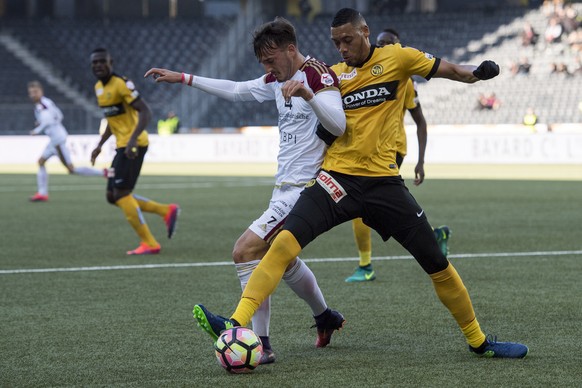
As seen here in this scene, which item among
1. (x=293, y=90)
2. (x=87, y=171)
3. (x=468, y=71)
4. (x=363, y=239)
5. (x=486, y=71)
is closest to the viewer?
(x=293, y=90)

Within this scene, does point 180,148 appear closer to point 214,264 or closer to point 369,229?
point 214,264

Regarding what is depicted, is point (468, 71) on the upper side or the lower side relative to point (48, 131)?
upper

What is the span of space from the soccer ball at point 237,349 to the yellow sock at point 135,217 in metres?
6.51

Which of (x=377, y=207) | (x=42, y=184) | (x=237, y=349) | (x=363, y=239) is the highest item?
(x=377, y=207)

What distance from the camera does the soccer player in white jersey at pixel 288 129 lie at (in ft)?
19.4

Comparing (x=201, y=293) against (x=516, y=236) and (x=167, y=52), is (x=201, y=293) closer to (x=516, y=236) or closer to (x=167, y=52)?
(x=516, y=236)

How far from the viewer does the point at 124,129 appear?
477 inches

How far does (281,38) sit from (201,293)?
133 inches

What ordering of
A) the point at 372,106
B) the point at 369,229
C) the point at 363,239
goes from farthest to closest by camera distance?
the point at 363,239
the point at 369,229
the point at 372,106

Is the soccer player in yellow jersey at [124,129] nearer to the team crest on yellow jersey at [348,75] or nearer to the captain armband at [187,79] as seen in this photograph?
the captain armband at [187,79]

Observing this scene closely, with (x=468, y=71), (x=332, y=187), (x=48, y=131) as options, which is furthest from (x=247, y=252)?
(x=48, y=131)

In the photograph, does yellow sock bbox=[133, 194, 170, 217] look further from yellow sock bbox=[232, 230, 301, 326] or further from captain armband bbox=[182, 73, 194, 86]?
yellow sock bbox=[232, 230, 301, 326]

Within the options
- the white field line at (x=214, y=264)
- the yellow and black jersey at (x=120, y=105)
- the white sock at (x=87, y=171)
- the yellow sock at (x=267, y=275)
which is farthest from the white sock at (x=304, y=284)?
the white sock at (x=87, y=171)

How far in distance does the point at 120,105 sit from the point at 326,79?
21.3 ft
